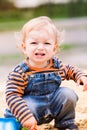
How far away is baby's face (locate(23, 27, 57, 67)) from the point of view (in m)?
2.74

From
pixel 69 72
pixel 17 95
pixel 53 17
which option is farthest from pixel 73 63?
pixel 53 17

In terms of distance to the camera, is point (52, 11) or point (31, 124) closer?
point (31, 124)

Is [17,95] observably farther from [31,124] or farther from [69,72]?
[69,72]

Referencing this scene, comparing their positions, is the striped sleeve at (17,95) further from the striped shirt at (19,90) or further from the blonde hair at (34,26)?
the blonde hair at (34,26)

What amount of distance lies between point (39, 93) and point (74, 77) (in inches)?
10.0

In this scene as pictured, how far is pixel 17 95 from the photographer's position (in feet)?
8.82

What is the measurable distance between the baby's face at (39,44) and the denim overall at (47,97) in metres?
0.09

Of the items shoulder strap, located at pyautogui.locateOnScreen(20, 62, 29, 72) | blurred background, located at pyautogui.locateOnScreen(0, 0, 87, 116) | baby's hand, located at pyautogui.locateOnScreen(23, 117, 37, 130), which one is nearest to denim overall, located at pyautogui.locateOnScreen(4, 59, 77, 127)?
shoulder strap, located at pyautogui.locateOnScreen(20, 62, 29, 72)

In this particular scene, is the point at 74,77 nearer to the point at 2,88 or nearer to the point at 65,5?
the point at 2,88

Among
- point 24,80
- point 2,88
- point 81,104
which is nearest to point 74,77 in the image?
point 24,80

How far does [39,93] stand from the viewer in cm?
280

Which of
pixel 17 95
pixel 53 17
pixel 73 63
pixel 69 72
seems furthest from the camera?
pixel 53 17

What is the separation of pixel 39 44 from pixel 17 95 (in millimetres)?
305

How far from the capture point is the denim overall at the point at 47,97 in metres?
2.78
